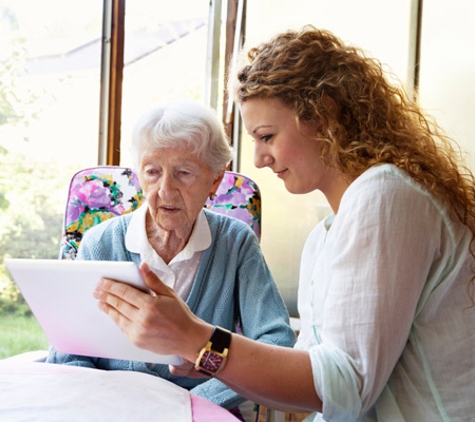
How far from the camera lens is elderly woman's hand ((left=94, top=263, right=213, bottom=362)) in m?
0.97

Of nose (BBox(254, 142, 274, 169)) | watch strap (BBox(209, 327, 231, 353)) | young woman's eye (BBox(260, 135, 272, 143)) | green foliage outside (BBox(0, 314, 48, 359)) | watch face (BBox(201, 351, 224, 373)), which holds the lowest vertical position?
green foliage outside (BBox(0, 314, 48, 359))

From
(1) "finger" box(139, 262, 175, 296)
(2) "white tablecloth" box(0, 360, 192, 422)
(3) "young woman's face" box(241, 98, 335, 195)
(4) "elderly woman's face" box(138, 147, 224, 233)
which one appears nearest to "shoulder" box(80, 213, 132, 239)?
(4) "elderly woman's face" box(138, 147, 224, 233)

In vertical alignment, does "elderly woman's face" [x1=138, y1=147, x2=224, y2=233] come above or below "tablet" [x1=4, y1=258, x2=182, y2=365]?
above

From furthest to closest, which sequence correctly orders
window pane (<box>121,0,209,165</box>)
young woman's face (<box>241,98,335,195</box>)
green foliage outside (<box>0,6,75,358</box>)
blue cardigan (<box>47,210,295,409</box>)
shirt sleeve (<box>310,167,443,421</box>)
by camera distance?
1. window pane (<box>121,0,209,165</box>)
2. green foliage outside (<box>0,6,75,358</box>)
3. blue cardigan (<box>47,210,295,409</box>)
4. young woman's face (<box>241,98,335,195</box>)
5. shirt sleeve (<box>310,167,443,421</box>)

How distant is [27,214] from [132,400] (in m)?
1.61

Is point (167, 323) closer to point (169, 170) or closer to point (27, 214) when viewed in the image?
point (169, 170)

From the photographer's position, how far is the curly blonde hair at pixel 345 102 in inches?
42.8

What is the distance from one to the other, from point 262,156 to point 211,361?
1.66 feet

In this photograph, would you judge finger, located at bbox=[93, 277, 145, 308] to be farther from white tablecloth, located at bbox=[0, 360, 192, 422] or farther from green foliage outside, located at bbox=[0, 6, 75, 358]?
green foliage outside, located at bbox=[0, 6, 75, 358]

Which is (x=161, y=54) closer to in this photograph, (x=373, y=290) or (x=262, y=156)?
(x=262, y=156)

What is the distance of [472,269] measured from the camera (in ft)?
3.27

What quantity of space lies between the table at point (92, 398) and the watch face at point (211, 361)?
133mm

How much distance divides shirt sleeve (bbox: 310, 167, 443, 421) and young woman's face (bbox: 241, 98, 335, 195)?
0.81 feet

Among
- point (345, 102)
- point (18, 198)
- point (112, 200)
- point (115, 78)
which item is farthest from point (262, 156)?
point (115, 78)
